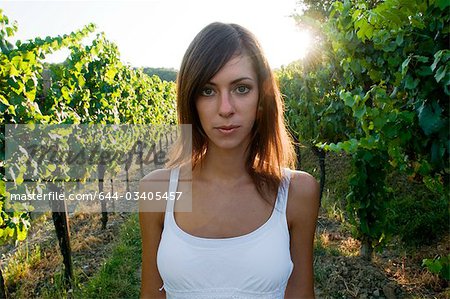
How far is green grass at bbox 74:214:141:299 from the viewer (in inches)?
185

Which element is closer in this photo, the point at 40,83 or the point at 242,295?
the point at 242,295

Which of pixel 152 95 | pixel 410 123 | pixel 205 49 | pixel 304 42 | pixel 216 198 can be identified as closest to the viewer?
pixel 205 49

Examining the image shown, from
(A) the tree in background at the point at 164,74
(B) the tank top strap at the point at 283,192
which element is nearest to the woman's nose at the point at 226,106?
(B) the tank top strap at the point at 283,192

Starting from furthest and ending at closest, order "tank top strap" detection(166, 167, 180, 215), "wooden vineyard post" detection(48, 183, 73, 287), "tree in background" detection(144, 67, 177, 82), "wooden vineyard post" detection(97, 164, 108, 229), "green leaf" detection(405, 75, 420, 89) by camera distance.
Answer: "tree in background" detection(144, 67, 177, 82) < "wooden vineyard post" detection(97, 164, 108, 229) < "wooden vineyard post" detection(48, 183, 73, 287) < "green leaf" detection(405, 75, 420, 89) < "tank top strap" detection(166, 167, 180, 215)

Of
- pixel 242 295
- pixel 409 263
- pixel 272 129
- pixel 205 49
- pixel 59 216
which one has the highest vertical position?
pixel 205 49

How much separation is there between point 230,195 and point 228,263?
320 mm

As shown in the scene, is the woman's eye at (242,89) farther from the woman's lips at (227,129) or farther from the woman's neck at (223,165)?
the woman's neck at (223,165)

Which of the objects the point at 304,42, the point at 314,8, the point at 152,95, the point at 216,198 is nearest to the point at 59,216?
the point at 216,198

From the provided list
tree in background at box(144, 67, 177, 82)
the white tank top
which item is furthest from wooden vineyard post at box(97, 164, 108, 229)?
tree in background at box(144, 67, 177, 82)

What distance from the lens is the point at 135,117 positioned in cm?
983

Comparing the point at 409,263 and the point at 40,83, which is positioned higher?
the point at 40,83

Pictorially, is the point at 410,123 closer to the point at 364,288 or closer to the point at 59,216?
the point at 364,288

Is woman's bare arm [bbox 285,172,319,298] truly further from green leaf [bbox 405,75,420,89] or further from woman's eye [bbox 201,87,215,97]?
green leaf [bbox 405,75,420,89]

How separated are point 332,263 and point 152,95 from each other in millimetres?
9501
